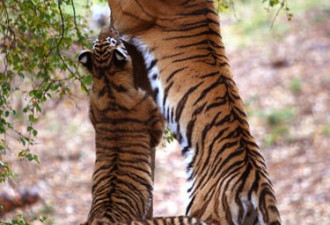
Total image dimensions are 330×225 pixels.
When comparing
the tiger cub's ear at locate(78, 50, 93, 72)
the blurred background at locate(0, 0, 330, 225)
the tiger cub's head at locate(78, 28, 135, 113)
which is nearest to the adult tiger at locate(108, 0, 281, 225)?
the tiger cub's head at locate(78, 28, 135, 113)

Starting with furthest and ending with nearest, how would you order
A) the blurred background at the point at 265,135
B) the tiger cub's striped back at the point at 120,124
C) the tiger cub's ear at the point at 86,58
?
the blurred background at the point at 265,135
the tiger cub's ear at the point at 86,58
the tiger cub's striped back at the point at 120,124

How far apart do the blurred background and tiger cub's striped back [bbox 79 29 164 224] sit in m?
3.02

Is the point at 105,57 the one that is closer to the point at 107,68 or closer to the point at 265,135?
the point at 107,68

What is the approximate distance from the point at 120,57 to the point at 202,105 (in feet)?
2.16

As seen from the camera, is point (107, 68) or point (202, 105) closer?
point (202, 105)

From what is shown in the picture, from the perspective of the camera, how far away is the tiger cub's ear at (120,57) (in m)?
4.59

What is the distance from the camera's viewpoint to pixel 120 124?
15.0ft

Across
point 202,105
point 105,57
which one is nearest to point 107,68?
point 105,57

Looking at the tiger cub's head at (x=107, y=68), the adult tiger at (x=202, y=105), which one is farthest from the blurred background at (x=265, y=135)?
the adult tiger at (x=202, y=105)

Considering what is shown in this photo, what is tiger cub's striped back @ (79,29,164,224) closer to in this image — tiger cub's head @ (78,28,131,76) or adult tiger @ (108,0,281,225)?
tiger cub's head @ (78,28,131,76)

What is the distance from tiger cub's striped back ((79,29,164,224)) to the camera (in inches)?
168

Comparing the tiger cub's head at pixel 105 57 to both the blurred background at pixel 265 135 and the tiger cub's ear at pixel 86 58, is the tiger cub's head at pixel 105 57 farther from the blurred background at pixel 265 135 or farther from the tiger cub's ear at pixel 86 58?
the blurred background at pixel 265 135

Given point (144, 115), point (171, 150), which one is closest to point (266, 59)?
point (171, 150)

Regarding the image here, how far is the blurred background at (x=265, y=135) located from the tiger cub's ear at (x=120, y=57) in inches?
121
